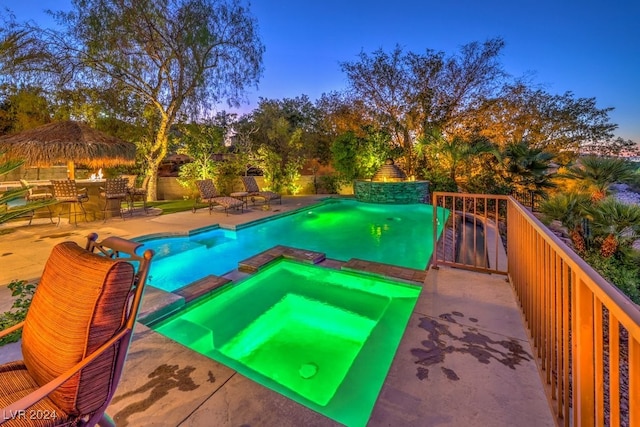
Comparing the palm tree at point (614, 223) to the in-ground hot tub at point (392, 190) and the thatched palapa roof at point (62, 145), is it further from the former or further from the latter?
the thatched palapa roof at point (62, 145)

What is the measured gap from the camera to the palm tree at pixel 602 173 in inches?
210

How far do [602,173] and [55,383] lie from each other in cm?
773

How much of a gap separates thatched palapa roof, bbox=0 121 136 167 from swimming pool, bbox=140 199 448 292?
3.64 m

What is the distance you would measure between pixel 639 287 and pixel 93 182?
11364 millimetres

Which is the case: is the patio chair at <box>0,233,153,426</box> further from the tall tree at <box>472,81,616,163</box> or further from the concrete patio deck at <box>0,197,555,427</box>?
the tall tree at <box>472,81,616,163</box>

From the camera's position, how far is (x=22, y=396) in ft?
4.12

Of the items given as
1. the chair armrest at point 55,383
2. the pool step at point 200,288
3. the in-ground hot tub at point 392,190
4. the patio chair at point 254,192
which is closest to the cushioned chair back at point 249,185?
the patio chair at point 254,192

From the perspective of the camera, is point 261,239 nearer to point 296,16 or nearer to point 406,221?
point 406,221

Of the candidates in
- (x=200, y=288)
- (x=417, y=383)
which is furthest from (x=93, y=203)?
(x=417, y=383)

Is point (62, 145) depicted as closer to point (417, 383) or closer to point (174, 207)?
point (174, 207)

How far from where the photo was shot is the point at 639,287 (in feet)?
14.1

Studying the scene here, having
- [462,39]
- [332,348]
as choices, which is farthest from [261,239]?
[462,39]

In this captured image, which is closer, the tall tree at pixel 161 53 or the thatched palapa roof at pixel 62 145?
the thatched palapa roof at pixel 62 145

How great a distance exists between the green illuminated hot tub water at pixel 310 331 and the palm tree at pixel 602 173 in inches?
182
